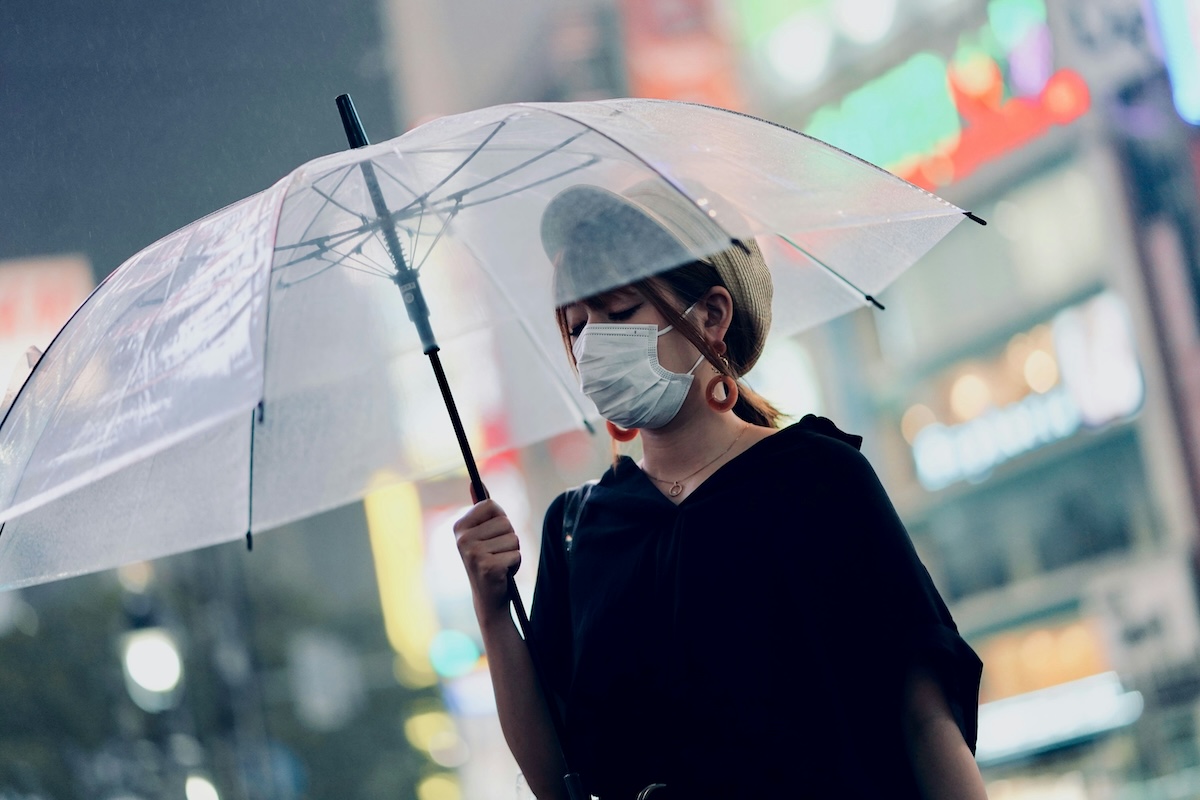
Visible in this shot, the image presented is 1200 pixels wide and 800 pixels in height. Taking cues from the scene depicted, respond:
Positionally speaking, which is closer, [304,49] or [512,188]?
[512,188]

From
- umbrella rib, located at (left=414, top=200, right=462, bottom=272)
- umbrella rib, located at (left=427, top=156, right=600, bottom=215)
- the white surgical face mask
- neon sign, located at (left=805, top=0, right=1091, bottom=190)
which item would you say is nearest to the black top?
the white surgical face mask

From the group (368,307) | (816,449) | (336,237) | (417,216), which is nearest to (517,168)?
(417,216)

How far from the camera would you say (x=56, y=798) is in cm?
1916

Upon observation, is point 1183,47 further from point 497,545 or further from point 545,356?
point 497,545

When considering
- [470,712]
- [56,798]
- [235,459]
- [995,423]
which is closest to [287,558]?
[470,712]

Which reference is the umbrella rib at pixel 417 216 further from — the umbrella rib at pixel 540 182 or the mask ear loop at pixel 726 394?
the mask ear loop at pixel 726 394

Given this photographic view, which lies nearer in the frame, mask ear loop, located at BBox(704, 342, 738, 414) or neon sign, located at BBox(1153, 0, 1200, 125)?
mask ear loop, located at BBox(704, 342, 738, 414)

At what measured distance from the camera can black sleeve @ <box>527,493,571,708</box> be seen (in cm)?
227

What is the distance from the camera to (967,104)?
1911 cm

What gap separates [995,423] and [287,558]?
19196 mm

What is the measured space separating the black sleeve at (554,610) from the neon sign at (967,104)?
1616cm

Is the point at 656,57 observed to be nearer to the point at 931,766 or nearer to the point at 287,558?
the point at 287,558

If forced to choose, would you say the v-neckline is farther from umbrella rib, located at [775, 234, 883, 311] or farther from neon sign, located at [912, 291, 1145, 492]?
neon sign, located at [912, 291, 1145, 492]

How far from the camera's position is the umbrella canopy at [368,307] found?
2031 mm
